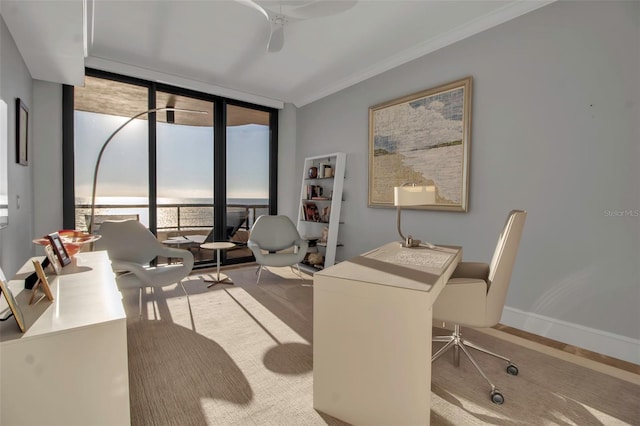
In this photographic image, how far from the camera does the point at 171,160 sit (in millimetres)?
4734

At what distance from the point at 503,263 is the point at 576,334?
4.22 feet

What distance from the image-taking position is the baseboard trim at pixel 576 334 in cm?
224

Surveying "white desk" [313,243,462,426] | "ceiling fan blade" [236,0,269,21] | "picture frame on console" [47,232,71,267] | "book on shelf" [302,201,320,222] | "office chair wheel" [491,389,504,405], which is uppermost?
"ceiling fan blade" [236,0,269,21]

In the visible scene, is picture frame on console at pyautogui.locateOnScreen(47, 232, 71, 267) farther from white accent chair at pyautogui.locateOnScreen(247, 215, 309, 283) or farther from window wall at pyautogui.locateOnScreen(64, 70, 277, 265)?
white accent chair at pyautogui.locateOnScreen(247, 215, 309, 283)

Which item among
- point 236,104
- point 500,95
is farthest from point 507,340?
point 236,104

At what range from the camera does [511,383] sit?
6.40 feet

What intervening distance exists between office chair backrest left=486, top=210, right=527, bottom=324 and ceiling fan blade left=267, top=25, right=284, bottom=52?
2.27 metres

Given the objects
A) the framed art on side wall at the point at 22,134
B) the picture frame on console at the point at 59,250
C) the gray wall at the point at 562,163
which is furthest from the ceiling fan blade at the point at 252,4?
the picture frame on console at the point at 59,250

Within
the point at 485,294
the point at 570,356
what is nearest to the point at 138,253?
the point at 485,294

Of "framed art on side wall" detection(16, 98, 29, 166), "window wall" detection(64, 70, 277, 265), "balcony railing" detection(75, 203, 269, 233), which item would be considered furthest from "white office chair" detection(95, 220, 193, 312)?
"balcony railing" detection(75, 203, 269, 233)

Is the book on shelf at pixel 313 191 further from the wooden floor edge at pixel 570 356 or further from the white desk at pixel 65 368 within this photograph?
the white desk at pixel 65 368

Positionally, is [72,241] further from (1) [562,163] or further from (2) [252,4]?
(1) [562,163]

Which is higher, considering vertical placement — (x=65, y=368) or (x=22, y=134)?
(x=22, y=134)

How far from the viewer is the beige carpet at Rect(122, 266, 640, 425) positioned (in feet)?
5.43
